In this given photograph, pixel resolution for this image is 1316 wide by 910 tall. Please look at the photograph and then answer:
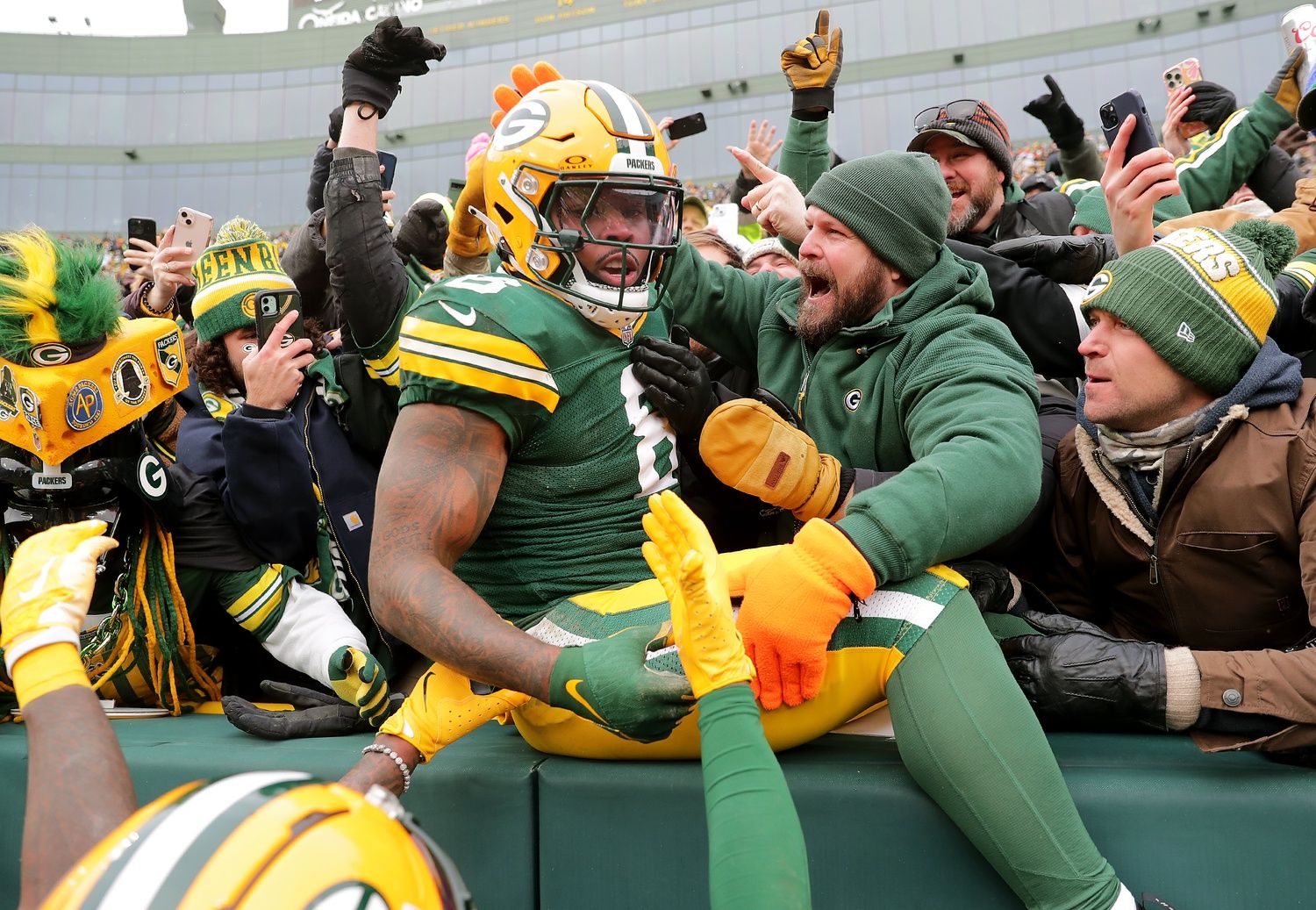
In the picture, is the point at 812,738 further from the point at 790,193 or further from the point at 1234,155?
the point at 1234,155

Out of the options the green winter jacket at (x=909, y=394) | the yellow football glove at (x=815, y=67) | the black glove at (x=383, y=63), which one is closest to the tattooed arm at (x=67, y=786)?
the green winter jacket at (x=909, y=394)

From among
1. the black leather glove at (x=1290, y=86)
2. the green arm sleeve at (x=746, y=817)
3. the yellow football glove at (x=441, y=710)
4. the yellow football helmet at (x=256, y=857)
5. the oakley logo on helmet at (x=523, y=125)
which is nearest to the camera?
the yellow football helmet at (x=256, y=857)

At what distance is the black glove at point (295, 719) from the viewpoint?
3121mm

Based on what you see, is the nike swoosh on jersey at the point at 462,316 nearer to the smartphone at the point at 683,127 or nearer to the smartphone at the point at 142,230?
the smartphone at the point at 683,127

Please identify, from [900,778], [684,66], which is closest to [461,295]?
[900,778]

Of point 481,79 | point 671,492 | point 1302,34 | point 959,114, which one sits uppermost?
point 481,79

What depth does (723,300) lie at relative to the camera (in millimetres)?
3441

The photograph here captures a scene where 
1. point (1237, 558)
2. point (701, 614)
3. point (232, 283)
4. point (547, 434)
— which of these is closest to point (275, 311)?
point (232, 283)

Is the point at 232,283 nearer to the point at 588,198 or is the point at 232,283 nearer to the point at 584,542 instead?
the point at 588,198

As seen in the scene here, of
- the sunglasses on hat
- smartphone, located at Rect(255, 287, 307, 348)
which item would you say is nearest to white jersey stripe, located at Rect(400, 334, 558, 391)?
smartphone, located at Rect(255, 287, 307, 348)

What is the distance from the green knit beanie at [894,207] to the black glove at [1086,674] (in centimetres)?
106

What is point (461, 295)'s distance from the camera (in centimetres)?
244

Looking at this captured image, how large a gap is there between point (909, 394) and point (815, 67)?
6.08ft

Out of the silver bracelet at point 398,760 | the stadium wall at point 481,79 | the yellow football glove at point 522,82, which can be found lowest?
the silver bracelet at point 398,760
